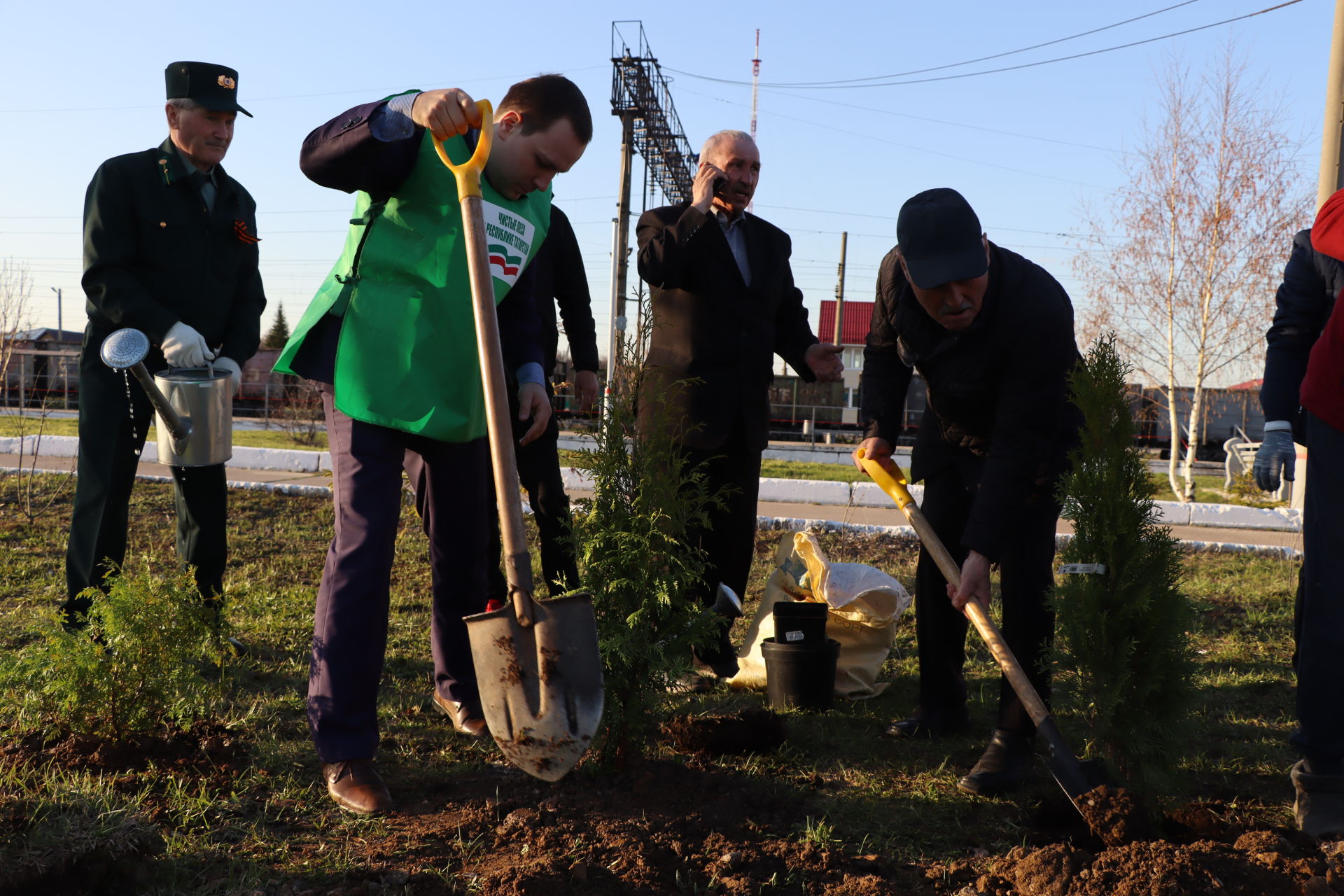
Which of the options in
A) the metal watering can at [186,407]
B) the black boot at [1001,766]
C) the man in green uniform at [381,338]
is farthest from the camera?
the metal watering can at [186,407]

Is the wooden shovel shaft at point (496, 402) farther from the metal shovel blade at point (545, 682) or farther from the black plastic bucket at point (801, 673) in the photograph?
the black plastic bucket at point (801, 673)

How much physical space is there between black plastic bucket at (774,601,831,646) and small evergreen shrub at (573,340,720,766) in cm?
88

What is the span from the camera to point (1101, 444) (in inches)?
101

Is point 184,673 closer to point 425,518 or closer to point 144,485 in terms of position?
point 425,518

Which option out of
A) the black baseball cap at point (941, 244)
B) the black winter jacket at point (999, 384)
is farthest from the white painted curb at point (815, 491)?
the black baseball cap at point (941, 244)

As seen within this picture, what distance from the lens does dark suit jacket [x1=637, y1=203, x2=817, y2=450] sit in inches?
158

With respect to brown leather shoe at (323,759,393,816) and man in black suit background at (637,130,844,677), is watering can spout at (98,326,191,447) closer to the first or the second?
brown leather shoe at (323,759,393,816)

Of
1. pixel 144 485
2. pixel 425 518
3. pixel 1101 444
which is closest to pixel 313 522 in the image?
pixel 144 485

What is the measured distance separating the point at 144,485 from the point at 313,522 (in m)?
2.37

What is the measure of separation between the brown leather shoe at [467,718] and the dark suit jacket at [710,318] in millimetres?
1335

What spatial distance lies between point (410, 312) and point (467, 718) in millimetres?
1349

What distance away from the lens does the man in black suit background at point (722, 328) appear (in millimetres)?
4027

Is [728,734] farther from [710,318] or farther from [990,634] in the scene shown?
[710,318]

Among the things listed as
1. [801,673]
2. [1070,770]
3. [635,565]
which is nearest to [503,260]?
[635,565]
